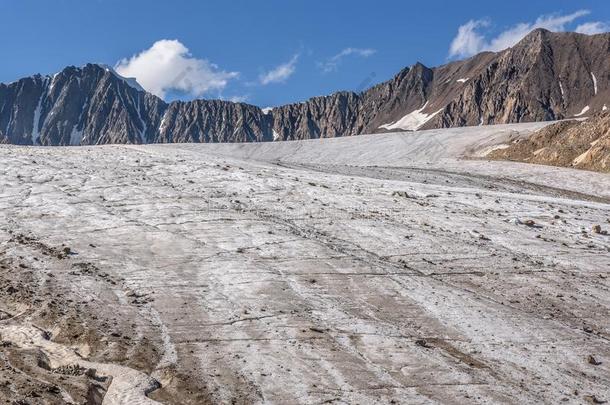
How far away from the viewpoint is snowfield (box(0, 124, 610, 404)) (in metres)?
8.22

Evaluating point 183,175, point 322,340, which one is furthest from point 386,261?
point 183,175

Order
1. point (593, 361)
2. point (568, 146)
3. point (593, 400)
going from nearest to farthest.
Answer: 1. point (593, 400)
2. point (593, 361)
3. point (568, 146)

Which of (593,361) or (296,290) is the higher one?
(296,290)

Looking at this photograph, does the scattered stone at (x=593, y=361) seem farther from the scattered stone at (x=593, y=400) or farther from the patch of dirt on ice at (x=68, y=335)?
the patch of dirt on ice at (x=68, y=335)

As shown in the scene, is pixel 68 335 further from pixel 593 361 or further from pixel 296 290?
pixel 593 361

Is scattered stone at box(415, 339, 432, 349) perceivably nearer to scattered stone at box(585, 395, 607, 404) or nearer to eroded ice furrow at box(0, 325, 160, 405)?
scattered stone at box(585, 395, 607, 404)

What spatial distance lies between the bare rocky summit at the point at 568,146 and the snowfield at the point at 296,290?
18.1 meters

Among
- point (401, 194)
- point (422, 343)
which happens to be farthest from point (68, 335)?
point (401, 194)

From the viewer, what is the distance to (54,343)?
8875 millimetres

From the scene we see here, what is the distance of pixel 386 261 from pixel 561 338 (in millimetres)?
4163

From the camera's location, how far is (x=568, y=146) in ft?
127

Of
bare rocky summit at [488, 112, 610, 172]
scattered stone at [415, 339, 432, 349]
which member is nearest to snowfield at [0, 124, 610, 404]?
scattered stone at [415, 339, 432, 349]

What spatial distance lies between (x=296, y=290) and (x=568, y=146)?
32433mm

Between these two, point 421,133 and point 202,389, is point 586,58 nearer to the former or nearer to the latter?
point 421,133
